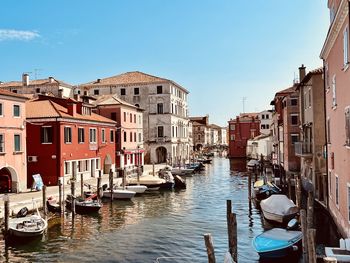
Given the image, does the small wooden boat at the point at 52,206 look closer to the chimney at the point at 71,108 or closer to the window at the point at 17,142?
the window at the point at 17,142

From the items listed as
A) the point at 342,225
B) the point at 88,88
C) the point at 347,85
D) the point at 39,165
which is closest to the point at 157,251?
the point at 342,225

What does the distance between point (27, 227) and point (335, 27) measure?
14.6 meters

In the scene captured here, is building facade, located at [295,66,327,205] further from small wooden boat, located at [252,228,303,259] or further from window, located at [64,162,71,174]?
window, located at [64,162,71,174]

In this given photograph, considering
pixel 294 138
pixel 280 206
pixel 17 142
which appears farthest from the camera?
pixel 294 138

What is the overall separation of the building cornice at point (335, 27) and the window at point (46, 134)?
1951 centimetres

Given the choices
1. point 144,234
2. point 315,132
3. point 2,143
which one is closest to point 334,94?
point 315,132

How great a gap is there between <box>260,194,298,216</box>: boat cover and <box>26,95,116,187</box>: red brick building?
16155mm

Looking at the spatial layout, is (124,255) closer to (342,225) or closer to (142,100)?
(342,225)

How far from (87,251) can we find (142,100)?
144ft

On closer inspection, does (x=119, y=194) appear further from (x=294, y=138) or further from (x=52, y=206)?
(x=294, y=138)

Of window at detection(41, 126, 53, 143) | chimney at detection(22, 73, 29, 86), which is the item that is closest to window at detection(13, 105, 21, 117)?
window at detection(41, 126, 53, 143)

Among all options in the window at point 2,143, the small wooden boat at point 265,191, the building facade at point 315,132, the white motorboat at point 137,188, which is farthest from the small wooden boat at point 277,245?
the white motorboat at point 137,188

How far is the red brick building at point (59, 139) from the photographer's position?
28953 millimetres

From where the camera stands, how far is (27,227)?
55.2 ft
